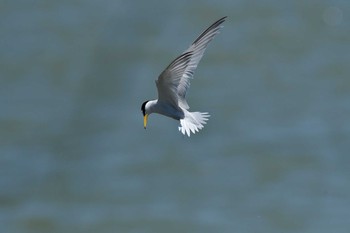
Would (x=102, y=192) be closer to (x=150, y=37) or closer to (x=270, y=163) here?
(x=270, y=163)

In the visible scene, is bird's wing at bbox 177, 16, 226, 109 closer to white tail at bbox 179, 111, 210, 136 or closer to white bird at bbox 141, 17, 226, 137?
white bird at bbox 141, 17, 226, 137

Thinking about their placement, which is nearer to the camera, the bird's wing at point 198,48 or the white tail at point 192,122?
the white tail at point 192,122

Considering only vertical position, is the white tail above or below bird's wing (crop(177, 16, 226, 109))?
below

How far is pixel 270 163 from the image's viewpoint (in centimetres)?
849

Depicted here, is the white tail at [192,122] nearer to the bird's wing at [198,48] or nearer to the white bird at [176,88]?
the white bird at [176,88]


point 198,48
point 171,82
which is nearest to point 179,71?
point 171,82

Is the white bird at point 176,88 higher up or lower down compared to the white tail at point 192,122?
higher up

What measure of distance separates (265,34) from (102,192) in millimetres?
3177

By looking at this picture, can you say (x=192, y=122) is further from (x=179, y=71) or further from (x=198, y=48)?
(x=198, y=48)

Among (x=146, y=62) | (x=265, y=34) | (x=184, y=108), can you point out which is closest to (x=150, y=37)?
(x=146, y=62)

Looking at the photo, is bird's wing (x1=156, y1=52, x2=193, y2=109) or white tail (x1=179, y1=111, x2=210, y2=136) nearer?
white tail (x1=179, y1=111, x2=210, y2=136)

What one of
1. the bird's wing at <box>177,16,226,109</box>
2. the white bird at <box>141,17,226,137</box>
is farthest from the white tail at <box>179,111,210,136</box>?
the bird's wing at <box>177,16,226,109</box>

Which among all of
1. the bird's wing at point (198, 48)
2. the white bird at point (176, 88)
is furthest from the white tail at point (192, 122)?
the bird's wing at point (198, 48)

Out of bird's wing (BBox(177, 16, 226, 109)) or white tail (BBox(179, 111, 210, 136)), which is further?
bird's wing (BBox(177, 16, 226, 109))
